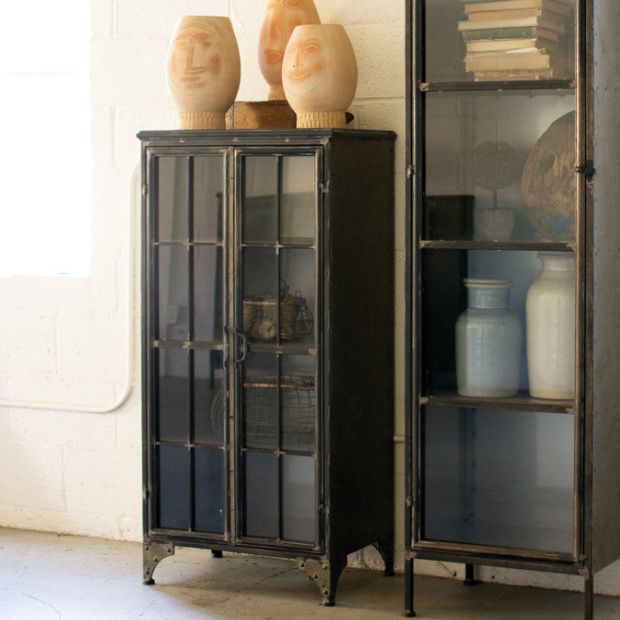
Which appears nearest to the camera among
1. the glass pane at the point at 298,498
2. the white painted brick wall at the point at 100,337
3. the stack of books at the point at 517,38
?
the stack of books at the point at 517,38

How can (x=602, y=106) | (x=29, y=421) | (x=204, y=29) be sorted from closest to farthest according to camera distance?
1. (x=602, y=106)
2. (x=204, y=29)
3. (x=29, y=421)

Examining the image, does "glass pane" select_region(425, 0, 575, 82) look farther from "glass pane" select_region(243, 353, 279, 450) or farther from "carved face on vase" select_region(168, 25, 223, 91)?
"glass pane" select_region(243, 353, 279, 450)

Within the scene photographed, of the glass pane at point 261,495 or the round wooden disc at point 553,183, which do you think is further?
the glass pane at point 261,495

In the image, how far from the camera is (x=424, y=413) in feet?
12.0

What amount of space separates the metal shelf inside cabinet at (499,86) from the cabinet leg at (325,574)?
4.67 feet

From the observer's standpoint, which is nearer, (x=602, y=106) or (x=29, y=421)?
(x=602, y=106)

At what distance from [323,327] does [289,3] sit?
106cm

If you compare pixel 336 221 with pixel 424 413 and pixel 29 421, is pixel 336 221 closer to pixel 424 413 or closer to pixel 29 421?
pixel 424 413

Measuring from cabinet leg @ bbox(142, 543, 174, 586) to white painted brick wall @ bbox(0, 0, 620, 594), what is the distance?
0.49 m

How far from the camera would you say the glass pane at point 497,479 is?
354cm

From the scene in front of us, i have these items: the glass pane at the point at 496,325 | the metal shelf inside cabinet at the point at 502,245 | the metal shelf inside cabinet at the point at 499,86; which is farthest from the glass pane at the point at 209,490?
the metal shelf inside cabinet at the point at 499,86

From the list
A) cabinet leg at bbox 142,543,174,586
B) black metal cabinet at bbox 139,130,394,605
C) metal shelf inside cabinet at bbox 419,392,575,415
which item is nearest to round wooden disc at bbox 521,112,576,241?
metal shelf inside cabinet at bbox 419,392,575,415

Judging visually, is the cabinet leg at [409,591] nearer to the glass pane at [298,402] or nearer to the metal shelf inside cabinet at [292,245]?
the glass pane at [298,402]

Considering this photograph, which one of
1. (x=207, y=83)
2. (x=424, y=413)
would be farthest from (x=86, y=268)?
(x=424, y=413)
